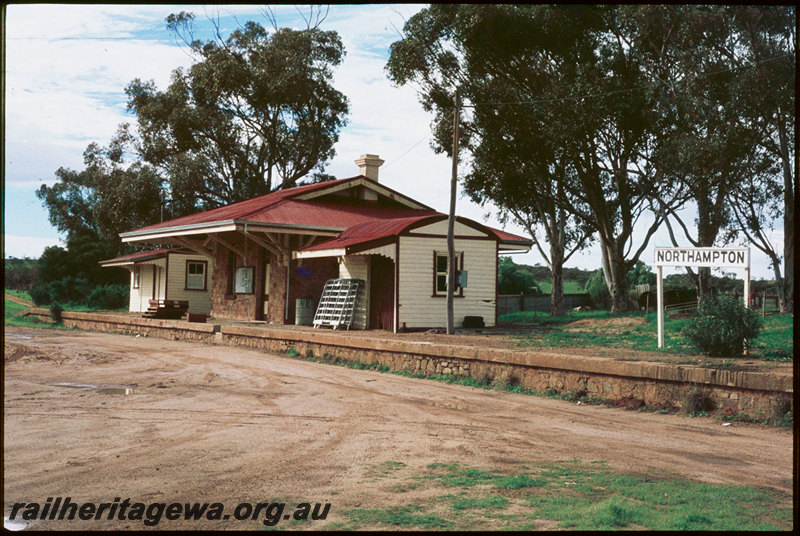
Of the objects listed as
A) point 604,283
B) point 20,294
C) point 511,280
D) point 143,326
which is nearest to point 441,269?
point 143,326

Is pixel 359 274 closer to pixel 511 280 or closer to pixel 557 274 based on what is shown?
pixel 557 274

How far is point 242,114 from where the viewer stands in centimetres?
4525

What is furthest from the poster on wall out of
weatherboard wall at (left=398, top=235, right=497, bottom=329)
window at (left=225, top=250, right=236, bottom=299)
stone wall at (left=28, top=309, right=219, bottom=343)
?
weatherboard wall at (left=398, top=235, right=497, bottom=329)

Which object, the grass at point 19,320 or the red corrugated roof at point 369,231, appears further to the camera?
the grass at point 19,320

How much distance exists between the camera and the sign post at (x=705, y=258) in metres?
13.5

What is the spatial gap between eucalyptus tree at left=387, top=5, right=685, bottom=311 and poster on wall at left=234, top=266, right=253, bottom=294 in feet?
35.8

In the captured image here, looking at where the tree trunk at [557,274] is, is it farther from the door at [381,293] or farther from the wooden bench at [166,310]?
the wooden bench at [166,310]

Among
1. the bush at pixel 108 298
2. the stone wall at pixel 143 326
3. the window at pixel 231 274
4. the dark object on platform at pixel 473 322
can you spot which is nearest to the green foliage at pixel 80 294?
the bush at pixel 108 298

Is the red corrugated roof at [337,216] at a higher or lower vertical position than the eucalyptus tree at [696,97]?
lower

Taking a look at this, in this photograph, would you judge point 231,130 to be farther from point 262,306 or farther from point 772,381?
point 772,381

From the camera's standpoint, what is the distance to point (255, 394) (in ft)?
41.4

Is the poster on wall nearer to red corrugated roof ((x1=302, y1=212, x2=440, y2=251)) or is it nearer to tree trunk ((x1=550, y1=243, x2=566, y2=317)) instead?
red corrugated roof ((x1=302, y1=212, x2=440, y2=251))

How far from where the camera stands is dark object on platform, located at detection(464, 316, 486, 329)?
2402cm

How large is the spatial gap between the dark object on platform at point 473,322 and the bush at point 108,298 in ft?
97.2
